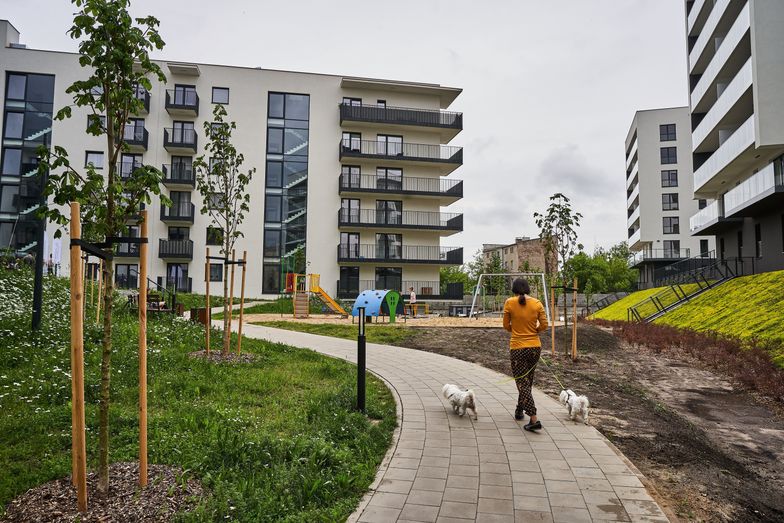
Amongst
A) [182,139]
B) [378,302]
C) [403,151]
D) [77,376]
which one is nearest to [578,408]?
[77,376]

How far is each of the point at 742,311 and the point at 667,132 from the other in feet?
147

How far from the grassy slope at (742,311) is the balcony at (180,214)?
2992 centimetres

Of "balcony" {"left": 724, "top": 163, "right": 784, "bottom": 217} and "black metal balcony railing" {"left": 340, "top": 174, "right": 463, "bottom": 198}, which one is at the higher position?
"black metal balcony railing" {"left": 340, "top": 174, "right": 463, "bottom": 198}

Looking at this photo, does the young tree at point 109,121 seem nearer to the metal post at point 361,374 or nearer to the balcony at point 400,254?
the metal post at point 361,374

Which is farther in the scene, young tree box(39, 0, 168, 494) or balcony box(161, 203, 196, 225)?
balcony box(161, 203, 196, 225)

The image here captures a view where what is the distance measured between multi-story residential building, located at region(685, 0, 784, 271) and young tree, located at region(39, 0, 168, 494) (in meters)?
26.2

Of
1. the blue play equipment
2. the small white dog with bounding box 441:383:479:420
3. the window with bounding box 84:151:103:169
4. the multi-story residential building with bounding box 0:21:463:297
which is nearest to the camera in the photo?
the small white dog with bounding box 441:383:479:420

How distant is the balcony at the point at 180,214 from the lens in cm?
3394

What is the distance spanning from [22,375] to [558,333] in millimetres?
15570

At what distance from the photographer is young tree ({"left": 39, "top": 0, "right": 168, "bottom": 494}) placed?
150 inches

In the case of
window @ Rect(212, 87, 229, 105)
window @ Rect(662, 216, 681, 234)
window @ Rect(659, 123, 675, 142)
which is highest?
window @ Rect(659, 123, 675, 142)

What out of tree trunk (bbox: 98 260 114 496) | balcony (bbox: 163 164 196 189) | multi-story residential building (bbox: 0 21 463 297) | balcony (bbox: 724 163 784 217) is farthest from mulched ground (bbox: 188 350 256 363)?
balcony (bbox: 163 164 196 189)

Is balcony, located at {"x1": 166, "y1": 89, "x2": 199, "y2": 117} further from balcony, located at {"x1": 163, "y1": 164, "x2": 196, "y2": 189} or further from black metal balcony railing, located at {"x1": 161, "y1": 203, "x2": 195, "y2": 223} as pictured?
black metal balcony railing, located at {"x1": 161, "y1": 203, "x2": 195, "y2": 223}

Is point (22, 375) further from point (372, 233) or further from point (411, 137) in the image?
point (411, 137)
